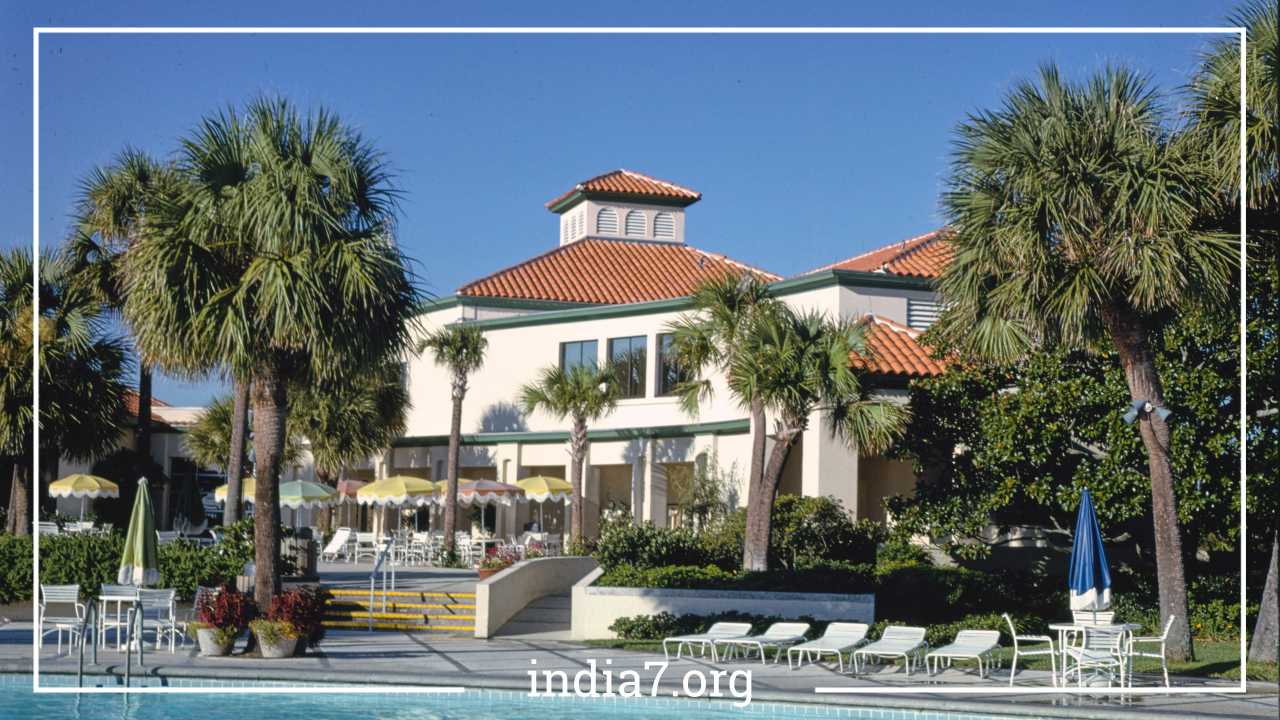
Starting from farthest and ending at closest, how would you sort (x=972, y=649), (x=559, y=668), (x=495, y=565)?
(x=495, y=565), (x=559, y=668), (x=972, y=649)

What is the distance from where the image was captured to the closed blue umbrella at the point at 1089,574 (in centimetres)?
1745

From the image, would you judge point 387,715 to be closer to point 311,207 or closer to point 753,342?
point 311,207

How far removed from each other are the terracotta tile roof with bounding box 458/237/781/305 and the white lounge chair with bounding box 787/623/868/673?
1005 inches

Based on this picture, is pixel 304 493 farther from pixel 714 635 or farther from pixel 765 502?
pixel 714 635

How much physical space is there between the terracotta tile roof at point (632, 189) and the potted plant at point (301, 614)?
105 ft

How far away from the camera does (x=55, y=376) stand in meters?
27.2

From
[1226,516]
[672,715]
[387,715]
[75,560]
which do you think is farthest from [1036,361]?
[75,560]

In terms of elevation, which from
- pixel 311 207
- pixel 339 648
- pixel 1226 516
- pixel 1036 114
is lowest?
pixel 339 648

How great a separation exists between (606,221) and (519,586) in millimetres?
27748

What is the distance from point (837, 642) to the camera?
18766mm

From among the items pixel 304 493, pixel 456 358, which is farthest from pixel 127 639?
pixel 456 358

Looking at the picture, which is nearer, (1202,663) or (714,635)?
(1202,663)

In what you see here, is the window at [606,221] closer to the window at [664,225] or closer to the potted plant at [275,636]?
the window at [664,225]

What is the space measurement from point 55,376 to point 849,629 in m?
16.7
